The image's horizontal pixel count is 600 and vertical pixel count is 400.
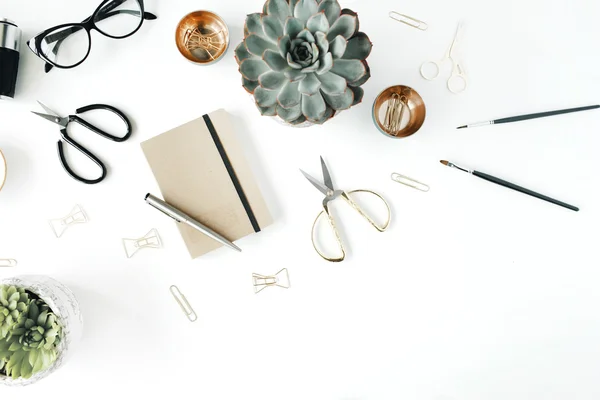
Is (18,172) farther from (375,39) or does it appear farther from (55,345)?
(375,39)

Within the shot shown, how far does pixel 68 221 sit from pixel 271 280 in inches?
17.5

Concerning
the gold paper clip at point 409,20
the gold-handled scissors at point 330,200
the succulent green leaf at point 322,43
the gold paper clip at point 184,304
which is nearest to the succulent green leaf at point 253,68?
the succulent green leaf at point 322,43

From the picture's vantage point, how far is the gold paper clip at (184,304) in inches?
35.8

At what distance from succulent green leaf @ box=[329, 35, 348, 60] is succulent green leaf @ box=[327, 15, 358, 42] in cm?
2

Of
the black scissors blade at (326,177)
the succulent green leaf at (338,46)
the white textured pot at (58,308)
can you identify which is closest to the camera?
the succulent green leaf at (338,46)

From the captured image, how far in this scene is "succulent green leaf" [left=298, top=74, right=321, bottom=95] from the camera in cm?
70

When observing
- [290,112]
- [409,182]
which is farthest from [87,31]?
[409,182]

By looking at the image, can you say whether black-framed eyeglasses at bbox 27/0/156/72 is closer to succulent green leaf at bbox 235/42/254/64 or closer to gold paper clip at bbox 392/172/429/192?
succulent green leaf at bbox 235/42/254/64

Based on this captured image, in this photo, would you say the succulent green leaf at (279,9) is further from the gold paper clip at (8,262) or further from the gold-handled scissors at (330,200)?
the gold paper clip at (8,262)

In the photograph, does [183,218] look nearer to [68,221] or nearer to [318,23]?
[68,221]

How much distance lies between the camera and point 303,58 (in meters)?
0.71

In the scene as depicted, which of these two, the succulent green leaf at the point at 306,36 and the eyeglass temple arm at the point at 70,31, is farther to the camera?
the eyeglass temple arm at the point at 70,31

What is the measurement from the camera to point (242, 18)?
896mm

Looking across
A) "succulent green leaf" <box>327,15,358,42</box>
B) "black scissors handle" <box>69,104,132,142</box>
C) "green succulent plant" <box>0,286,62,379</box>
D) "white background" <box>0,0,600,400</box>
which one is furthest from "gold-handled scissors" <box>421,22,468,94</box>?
"green succulent plant" <box>0,286,62,379</box>
